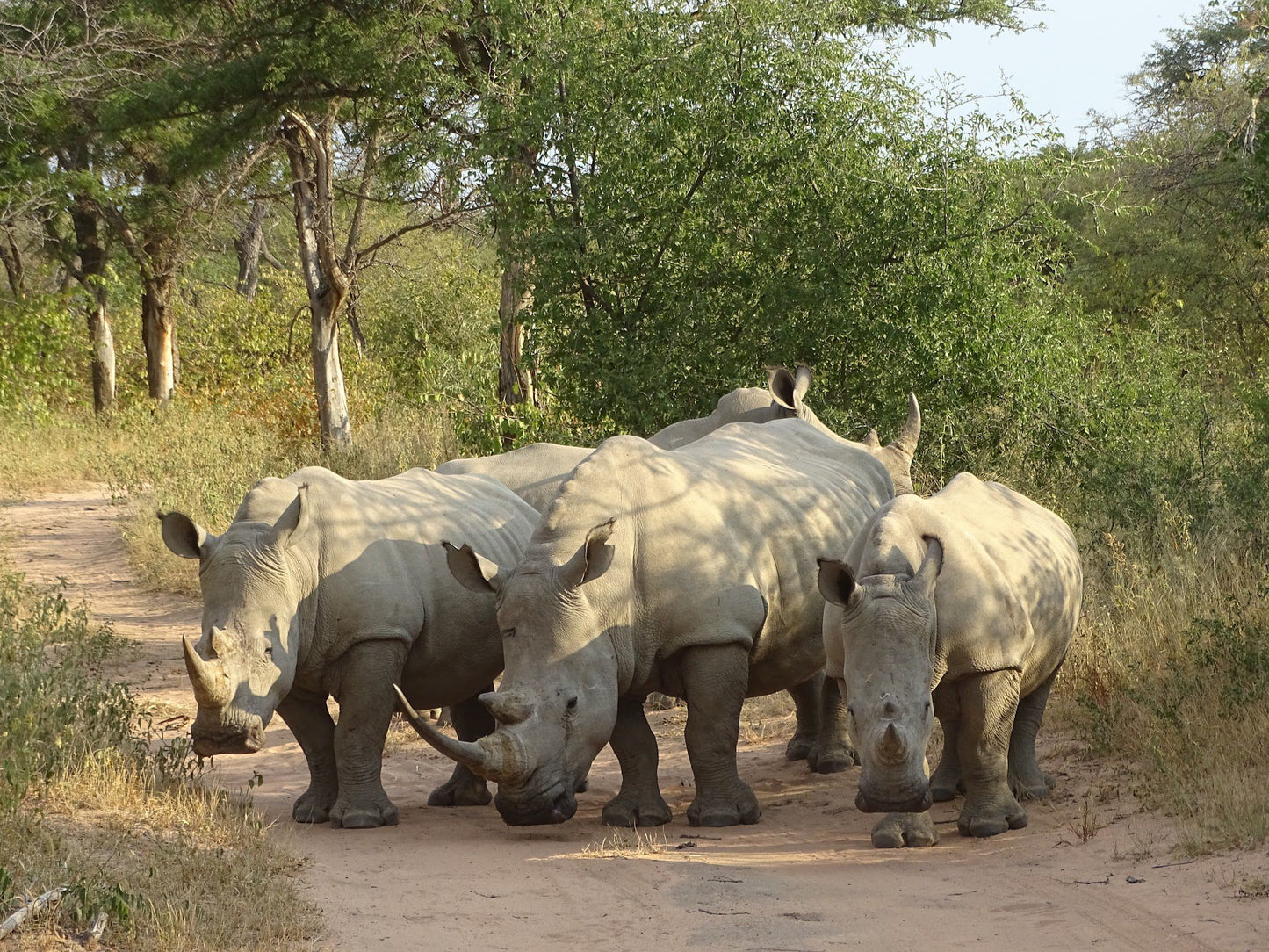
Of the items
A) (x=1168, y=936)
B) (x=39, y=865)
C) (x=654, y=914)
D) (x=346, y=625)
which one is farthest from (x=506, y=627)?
(x=1168, y=936)

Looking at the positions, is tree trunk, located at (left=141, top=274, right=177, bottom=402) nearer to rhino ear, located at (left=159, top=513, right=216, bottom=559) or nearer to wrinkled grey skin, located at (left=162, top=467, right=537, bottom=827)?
wrinkled grey skin, located at (left=162, top=467, right=537, bottom=827)

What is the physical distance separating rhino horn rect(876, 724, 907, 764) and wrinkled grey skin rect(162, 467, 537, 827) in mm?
2460

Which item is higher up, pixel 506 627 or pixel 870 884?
pixel 506 627

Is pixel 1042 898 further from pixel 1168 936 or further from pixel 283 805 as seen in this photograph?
pixel 283 805

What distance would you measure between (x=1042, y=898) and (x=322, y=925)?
9.02 feet

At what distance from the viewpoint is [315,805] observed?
25.0ft

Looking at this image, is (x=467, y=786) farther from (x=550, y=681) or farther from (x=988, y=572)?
(x=988, y=572)

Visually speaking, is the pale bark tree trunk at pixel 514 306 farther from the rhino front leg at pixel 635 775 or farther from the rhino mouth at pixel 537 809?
the rhino mouth at pixel 537 809

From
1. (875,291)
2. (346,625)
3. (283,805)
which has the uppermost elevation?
(875,291)

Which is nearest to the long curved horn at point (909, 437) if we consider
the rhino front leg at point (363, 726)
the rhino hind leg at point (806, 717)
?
the rhino hind leg at point (806, 717)

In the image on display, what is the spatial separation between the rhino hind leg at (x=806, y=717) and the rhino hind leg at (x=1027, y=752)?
168 cm

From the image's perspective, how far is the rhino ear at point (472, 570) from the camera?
7.09 m

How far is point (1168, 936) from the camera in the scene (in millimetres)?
5379

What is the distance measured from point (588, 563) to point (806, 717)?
2832 mm
